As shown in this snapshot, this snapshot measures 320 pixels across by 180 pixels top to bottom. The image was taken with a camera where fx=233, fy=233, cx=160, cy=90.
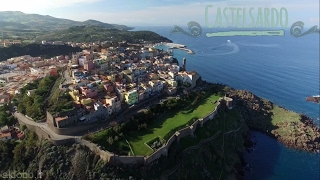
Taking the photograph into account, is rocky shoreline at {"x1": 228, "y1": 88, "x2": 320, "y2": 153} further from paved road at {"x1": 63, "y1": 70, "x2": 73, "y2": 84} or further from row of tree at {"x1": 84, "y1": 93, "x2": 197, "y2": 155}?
paved road at {"x1": 63, "y1": 70, "x2": 73, "y2": 84}

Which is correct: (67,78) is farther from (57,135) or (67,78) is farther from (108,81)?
(57,135)

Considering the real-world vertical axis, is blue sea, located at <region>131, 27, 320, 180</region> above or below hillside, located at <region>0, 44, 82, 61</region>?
below

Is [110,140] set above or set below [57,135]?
below

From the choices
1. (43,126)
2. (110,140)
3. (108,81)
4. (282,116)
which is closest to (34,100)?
(43,126)

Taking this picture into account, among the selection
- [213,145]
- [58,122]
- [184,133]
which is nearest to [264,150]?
[213,145]

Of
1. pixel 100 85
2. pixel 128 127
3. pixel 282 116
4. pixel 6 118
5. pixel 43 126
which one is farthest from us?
pixel 282 116

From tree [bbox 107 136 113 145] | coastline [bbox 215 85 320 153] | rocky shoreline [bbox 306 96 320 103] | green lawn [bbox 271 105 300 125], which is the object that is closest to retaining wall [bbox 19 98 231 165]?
tree [bbox 107 136 113 145]

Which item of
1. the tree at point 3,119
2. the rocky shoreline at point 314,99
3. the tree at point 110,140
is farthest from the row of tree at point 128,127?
the rocky shoreline at point 314,99
